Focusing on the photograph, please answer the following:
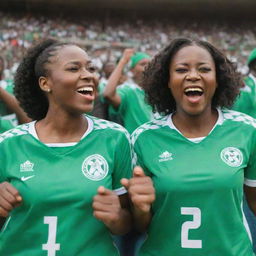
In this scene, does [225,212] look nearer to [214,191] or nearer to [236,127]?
[214,191]

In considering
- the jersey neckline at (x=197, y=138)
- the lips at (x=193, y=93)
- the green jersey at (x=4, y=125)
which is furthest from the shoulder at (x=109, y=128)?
the green jersey at (x=4, y=125)

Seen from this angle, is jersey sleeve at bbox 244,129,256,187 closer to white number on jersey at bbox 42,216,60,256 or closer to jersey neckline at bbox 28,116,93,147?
jersey neckline at bbox 28,116,93,147

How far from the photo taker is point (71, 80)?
217 centimetres

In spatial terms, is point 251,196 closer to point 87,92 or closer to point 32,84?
point 87,92

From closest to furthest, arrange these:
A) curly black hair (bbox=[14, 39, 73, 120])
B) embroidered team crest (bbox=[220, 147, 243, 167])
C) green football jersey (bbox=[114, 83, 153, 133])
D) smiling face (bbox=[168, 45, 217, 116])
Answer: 1. embroidered team crest (bbox=[220, 147, 243, 167])
2. smiling face (bbox=[168, 45, 217, 116])
3. curly black hair (bbox=[14, 39, 73, 120])
4. green football jersey (bbox=[114, 83, 153, 133])

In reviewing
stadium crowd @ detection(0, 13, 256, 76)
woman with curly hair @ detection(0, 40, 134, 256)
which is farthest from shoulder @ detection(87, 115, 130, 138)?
stadium crowd @ detection(0, 13, 256, 76)

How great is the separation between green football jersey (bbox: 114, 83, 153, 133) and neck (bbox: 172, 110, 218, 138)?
2.25 m

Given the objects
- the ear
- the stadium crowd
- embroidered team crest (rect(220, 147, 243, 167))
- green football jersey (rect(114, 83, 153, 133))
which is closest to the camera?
embroidered team crest (rect(220, 147, 243, 167))

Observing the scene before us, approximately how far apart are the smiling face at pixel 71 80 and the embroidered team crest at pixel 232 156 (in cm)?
65

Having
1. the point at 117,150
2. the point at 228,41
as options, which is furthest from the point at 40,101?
the point at 228,41

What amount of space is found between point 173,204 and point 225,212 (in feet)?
0.75

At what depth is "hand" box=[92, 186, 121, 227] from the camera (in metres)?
1.89

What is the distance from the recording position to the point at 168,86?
8.23 ft

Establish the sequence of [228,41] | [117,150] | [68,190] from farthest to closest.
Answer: [228,41] → [117,150] → [68,190]
